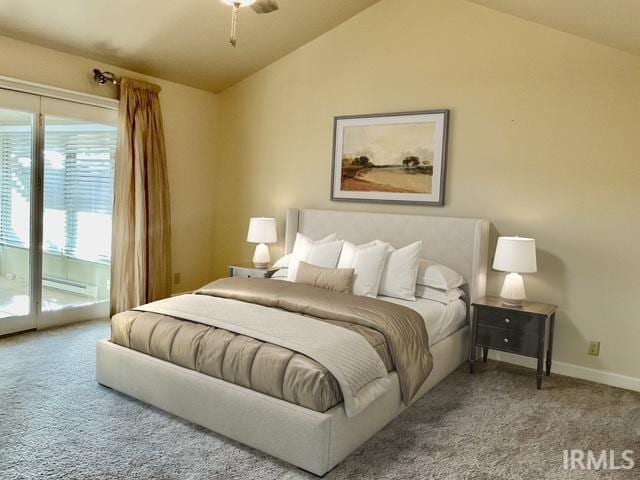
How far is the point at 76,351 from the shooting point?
158 inches

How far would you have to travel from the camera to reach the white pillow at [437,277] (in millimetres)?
3982

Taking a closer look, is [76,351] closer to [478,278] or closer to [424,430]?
[424,430]

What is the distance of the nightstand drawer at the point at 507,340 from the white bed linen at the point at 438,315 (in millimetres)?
213

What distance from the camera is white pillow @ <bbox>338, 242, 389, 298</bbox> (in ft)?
12.8

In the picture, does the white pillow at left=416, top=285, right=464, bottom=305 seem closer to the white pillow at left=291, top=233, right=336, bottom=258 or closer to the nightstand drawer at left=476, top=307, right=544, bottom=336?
the nightstand drawer at left=476, top=307, right=544, bottom=336

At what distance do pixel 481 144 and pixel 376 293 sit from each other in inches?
62.3

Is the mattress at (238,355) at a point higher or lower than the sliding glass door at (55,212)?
lower

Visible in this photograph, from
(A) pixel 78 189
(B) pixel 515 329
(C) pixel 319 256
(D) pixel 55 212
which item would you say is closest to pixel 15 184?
(D) pixel 55 212

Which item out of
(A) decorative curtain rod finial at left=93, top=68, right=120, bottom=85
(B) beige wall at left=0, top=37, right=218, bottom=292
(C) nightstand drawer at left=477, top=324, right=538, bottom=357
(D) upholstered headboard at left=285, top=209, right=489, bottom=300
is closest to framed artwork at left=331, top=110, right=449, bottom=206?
(D) upholstered headboard at left=285, top=209, right=489, bottom=300

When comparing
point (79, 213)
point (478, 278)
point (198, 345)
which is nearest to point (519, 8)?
point (478, 278)

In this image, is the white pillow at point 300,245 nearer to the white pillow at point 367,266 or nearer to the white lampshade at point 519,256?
the white pillow at point 367,266

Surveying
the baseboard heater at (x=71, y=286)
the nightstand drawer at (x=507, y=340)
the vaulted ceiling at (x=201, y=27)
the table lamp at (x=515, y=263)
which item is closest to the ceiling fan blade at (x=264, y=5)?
the vaulted ceiling at (x=201, y=27)

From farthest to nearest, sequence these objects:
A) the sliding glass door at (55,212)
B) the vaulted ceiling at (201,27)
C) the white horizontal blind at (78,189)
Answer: the white horizontal blind at (78,189), the sliding glass door at (55,212), the vaulted ceiling at (201,27)

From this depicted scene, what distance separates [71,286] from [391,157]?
3.28 meters
